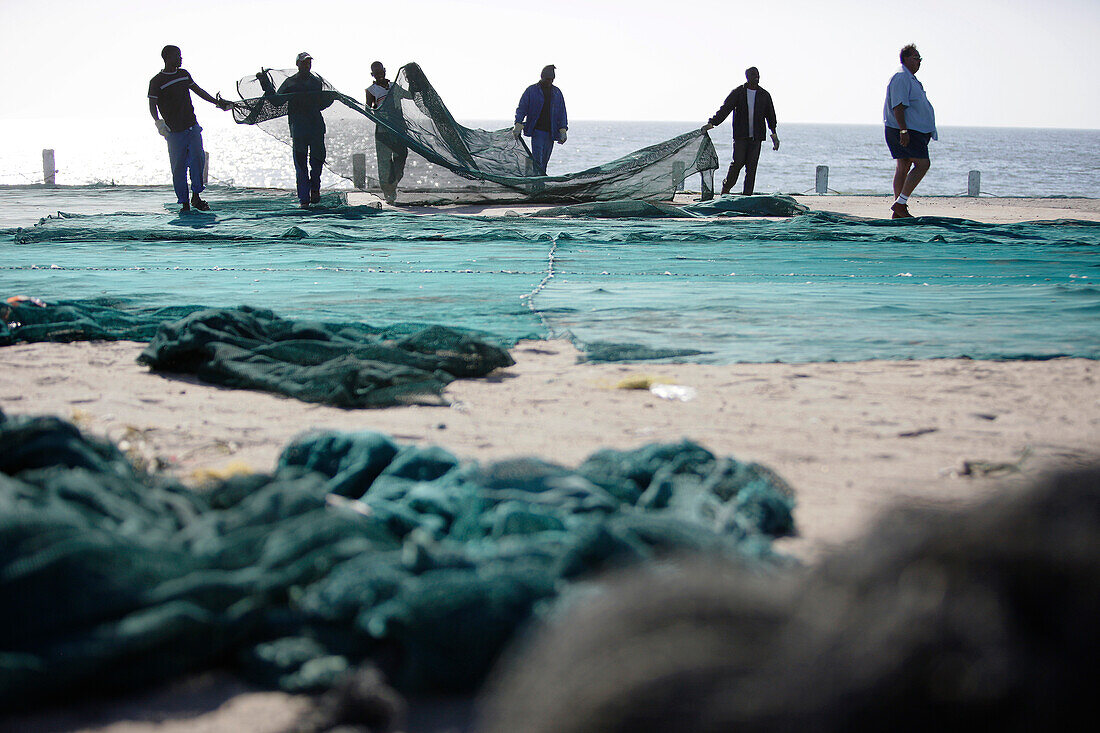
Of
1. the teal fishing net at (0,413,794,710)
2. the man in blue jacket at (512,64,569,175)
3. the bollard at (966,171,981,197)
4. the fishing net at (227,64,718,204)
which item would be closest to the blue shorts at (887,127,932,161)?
the fishing net at (227,64,718,204)

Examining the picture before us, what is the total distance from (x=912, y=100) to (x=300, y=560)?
31.6ft

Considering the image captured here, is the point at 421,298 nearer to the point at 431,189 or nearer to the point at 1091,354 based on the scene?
the point at 1091,354

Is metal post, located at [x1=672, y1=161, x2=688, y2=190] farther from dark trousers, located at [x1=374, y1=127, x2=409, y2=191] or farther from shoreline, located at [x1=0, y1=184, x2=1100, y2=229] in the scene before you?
dark trousers, located at [x1=374, y1=127, x2=409, y2=191]

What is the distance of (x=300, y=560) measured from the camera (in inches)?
68.8

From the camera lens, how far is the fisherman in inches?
467

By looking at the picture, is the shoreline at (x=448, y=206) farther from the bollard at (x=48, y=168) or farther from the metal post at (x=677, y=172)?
the metal post at (x=677, y=172)

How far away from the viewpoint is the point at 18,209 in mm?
12641

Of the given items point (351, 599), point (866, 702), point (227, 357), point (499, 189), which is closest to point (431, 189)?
point (499, 189)

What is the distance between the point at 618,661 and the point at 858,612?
28 centimetres

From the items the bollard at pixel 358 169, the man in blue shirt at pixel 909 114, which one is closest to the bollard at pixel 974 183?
the man in blue shirt at pixel 909 114

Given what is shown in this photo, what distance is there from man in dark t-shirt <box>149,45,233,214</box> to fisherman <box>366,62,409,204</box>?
2.02m

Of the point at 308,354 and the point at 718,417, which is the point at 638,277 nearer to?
the point at 308,354

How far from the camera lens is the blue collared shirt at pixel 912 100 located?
959 centimetres

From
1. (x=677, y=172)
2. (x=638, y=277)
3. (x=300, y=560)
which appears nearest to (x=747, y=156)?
(x=677, y=172)
